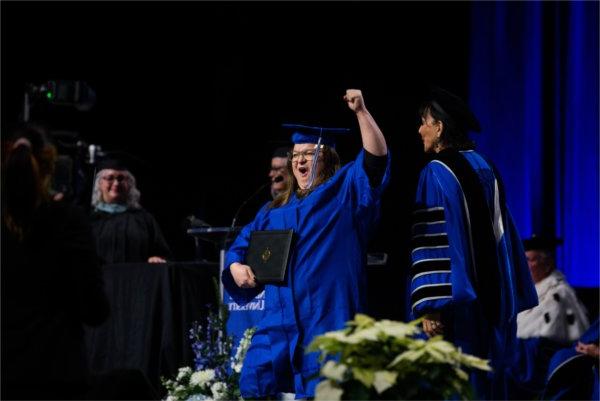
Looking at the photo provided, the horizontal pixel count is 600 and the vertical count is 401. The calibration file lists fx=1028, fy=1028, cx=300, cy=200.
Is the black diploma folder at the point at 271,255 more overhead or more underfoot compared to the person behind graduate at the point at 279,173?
more underfoot

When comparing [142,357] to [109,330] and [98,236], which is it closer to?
[109,330]

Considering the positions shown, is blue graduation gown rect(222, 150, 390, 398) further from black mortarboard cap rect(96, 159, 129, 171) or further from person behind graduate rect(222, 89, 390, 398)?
black mortarboard cap rect(96, 159, 129, 171)

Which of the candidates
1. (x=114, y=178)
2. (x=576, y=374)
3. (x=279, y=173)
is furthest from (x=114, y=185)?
(x=576, y=374)

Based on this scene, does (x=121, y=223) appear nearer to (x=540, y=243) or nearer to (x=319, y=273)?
(x=540, y=243)

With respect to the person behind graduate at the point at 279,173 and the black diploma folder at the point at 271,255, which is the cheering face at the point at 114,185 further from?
the black diploma folder at the point at 271,255

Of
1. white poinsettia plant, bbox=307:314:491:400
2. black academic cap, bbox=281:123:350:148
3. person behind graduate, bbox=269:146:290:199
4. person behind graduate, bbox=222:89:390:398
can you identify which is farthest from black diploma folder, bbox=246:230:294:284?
person behind graduate, bbox=269:146:290:199

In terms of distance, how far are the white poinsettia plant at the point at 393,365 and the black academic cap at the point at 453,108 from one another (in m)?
1.73

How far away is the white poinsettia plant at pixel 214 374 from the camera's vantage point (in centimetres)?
519

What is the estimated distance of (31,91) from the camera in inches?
289

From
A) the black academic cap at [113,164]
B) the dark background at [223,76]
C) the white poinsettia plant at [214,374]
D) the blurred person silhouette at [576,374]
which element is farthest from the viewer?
the dark background at [223,76]

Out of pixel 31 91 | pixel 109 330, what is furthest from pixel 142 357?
pixel 31 91

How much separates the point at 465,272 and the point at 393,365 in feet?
4.60

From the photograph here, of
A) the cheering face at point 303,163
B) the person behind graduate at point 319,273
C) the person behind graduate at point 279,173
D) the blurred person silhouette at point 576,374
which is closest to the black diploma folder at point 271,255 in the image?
the person behind graduate at point 319,273

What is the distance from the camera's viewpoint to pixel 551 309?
7.27m
